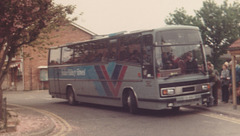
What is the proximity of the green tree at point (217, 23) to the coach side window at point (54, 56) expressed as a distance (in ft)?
79.9

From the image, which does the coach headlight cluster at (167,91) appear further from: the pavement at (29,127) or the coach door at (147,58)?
the pavement at (29,127)

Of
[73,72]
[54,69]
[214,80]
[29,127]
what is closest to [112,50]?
[73,72]

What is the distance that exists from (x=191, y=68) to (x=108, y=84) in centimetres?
407

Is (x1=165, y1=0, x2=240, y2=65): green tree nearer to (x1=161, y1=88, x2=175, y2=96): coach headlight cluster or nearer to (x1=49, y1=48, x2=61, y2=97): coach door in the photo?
(x1=49, y1=48, x2=61, y2=97): coach door

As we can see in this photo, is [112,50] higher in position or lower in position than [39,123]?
higher

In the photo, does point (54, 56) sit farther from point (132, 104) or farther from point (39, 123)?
point (39, 123)

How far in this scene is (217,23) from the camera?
4291cm

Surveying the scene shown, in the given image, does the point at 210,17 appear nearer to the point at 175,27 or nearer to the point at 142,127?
the point at 175,27

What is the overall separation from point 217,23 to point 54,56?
26981mm

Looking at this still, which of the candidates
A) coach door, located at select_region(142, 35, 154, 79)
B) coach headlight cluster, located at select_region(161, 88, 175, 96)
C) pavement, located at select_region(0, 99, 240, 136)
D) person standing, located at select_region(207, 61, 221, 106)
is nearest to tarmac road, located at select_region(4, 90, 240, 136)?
pavement, located at select_region(0, 99, 240, 136)

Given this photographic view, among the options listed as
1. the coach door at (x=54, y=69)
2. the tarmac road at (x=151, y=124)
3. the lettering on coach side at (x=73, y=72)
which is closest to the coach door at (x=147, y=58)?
the tarmac road at (x=151, y=124)

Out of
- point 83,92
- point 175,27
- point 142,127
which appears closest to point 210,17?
point 83,92

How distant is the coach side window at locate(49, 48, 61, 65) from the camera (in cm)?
2062

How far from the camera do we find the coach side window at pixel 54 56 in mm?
20623
